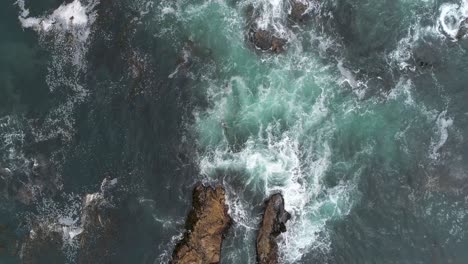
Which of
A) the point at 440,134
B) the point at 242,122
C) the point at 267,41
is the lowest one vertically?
the point at 440,134

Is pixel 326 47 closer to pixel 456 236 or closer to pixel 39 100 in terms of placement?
pixel 456 236

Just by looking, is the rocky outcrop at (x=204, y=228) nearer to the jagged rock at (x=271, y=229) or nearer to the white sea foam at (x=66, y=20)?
the jagged rock at (x=271, y=229)

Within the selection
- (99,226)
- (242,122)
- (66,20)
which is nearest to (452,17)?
(242,122)

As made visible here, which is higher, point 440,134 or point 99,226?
point 440,134

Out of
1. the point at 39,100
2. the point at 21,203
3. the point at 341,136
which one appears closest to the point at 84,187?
the point at 21,203

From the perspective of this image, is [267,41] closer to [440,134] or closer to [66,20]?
[440,134]

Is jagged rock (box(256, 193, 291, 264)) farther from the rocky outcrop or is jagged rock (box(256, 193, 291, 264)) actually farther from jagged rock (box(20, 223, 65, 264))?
jagged rock (box(20, 223, 65, 264))
